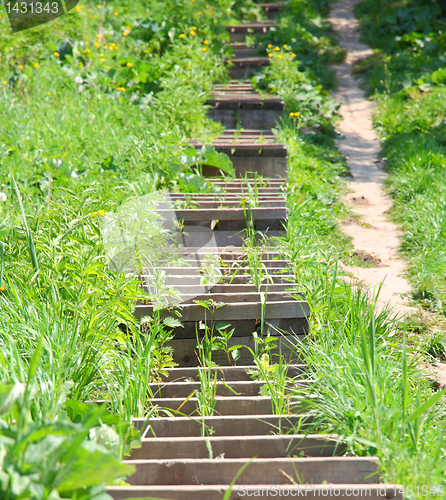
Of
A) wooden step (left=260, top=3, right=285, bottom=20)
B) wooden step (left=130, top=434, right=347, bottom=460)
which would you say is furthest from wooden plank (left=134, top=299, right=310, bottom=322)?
wooden step (left=260, top=3, right=285, bottom=20)

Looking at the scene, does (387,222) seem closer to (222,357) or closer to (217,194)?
(217,194)

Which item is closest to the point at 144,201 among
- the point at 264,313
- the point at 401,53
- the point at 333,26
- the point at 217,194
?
the point at 217,194

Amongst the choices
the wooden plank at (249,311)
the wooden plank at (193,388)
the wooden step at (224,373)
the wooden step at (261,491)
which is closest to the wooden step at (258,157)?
the wooden plank at (249,311)

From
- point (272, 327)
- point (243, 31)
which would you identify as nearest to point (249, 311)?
point (272, 327)

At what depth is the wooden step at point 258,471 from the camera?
1.76 m

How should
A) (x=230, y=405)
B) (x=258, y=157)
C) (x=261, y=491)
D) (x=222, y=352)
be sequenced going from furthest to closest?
(x=258, y=157), (x=222, y=352), (x=230, y=405), (x=261, y=491)

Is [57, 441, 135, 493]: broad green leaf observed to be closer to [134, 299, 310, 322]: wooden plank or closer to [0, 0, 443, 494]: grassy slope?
[0, 0, 443, 494]: grassy slope

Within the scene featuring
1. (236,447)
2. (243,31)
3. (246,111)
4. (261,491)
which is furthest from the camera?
(243,31)

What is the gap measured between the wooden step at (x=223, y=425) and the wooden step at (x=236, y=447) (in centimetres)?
16

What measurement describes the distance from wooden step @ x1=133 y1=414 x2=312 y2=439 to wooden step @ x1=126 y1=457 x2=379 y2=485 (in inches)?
13.8

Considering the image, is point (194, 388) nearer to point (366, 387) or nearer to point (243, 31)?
point (366, 387)

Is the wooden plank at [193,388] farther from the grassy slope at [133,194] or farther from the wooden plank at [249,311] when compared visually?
the wooden plank at [249,311]

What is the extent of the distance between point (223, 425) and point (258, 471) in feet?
1.43

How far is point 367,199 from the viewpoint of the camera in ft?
19.8
